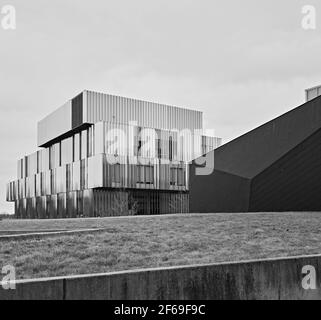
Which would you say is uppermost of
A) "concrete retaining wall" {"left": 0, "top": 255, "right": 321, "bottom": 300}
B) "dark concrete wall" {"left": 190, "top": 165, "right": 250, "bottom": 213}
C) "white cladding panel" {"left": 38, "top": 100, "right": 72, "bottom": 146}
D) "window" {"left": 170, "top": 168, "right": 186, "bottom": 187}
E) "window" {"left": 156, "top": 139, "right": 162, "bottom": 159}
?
"white cladding panel" {"left": 38, "top": 100, "right": 72, "bottom": 146}

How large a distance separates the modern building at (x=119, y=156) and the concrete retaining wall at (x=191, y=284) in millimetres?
40899

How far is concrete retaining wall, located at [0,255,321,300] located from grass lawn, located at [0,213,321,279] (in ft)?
4.59

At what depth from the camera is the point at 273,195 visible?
20.2 metres

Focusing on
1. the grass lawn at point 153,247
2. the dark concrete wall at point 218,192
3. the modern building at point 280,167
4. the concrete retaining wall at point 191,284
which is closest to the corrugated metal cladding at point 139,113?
the dark concrete wall at point 218,192

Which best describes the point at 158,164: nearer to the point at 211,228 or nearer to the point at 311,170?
the point at 311,170

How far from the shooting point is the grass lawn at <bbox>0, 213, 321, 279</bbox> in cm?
748

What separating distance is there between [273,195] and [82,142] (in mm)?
35079

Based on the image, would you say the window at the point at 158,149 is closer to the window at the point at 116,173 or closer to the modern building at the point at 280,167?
the window at the point at 116,173

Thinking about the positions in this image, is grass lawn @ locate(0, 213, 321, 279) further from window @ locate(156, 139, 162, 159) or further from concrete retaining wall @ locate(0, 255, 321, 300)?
window @ locate(156, 139, 162, 159)

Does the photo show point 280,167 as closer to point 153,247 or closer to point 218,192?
point 218,192

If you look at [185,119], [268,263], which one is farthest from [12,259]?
[185,119]

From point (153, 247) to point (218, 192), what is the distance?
1380 cm

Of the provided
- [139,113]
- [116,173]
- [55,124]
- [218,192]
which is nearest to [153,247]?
[218,192]

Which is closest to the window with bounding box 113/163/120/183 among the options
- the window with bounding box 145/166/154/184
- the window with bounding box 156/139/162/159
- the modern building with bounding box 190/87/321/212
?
the window with bounding box 145/166/154/184
